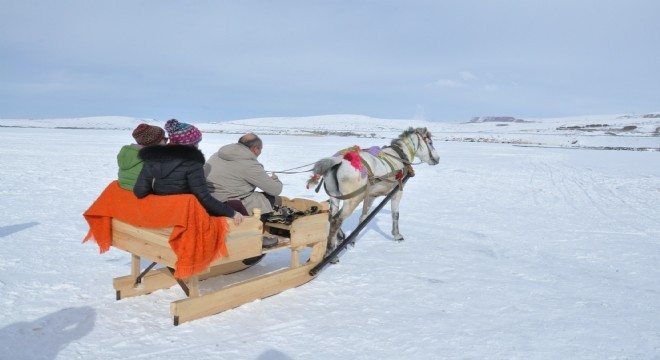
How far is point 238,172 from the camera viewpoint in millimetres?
5199

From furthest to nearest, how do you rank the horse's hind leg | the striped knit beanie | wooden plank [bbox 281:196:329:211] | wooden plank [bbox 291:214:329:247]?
the horse's hind leg → wooden plank [bbox 281:196:329:211] → wooden plank [bbox 291:214:329:247] → the striped knit beanie

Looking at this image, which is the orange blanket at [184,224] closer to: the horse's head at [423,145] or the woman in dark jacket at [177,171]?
the woman in dark jacket at [177,171]

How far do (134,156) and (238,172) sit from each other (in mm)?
1092

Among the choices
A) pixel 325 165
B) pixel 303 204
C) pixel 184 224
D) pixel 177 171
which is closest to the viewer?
pixel 184 224

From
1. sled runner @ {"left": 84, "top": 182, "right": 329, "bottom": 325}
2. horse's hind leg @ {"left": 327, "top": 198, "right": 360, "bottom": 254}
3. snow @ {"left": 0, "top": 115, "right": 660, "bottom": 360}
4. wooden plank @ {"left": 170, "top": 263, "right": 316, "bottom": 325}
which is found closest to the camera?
snow @ {"left": 0, "top": 115, "right": 660, "bottom": 360}

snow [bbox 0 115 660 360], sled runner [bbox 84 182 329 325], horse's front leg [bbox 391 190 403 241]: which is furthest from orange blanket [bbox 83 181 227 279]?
horse's front leg [bbox 391 190 403 241]

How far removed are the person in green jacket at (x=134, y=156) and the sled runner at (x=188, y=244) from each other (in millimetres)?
135

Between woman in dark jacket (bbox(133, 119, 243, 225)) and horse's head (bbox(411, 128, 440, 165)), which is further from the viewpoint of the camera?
horse's head (bbox(411, 128, 440, 165))

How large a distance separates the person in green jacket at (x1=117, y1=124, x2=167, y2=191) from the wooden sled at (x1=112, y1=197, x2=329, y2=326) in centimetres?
46

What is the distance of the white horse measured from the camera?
21.6 ft

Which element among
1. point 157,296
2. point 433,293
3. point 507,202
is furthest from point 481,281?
point 507,202

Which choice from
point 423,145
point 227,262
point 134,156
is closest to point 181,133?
point 134,156

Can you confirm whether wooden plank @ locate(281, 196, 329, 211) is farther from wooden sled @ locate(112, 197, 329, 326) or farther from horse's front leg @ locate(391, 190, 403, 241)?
horse's front leg @ locate(391, 190, 403, 241)

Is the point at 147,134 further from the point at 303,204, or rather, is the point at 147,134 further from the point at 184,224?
the point at 303,204
